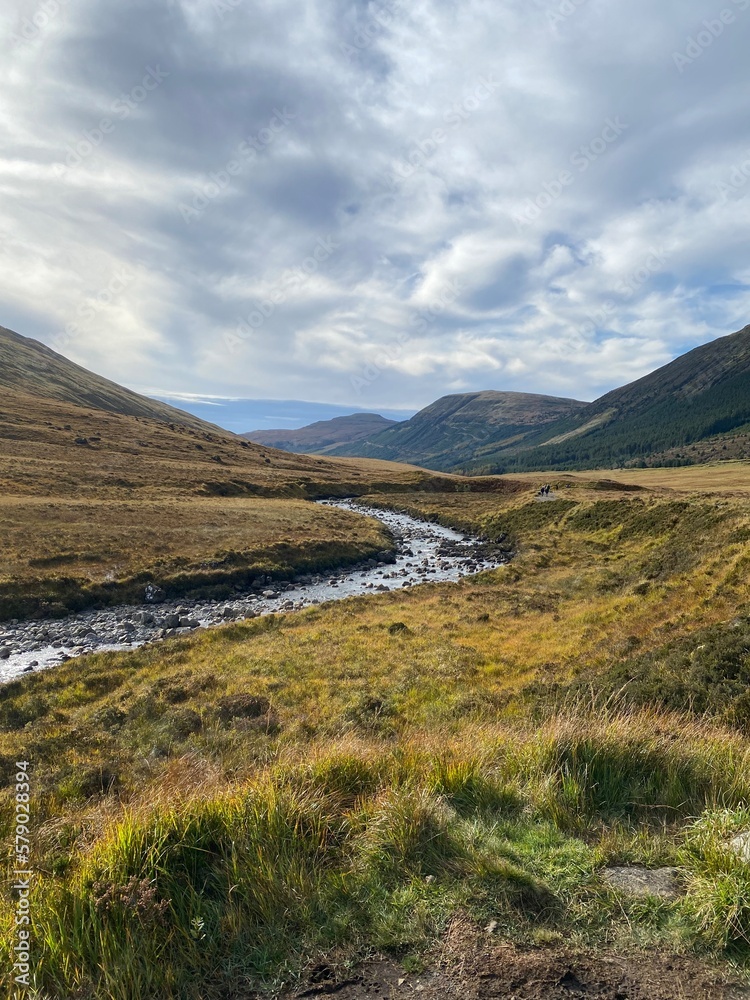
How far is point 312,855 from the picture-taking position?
14.8 feet

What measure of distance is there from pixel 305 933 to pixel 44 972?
194 cm

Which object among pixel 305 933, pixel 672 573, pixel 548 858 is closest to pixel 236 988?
pixel 305 933

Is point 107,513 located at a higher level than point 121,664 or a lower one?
higher

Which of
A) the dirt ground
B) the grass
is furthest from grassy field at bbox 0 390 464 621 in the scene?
the dirt ground

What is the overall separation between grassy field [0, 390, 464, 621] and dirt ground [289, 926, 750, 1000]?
26437mm

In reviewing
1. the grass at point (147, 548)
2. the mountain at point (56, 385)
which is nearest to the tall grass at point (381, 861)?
the grass at point (147, 548)

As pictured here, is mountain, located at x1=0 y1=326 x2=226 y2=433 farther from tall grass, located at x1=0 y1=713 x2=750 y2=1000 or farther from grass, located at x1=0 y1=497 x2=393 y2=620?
tall grass, located at x1=0 y1=713 x2=750 y2=1000

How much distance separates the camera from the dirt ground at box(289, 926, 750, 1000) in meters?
3.18

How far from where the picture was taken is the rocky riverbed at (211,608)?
19.8 metres

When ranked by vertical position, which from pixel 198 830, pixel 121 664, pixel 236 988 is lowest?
pixel 121 664

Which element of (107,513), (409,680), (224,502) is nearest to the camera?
(409,680)

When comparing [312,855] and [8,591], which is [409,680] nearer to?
[312,855]

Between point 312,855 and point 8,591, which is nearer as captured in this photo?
point 312,855

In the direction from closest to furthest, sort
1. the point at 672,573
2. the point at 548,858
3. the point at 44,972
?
1. the point at 44,972
2. the point at 548,858
3. the point at 672,573
